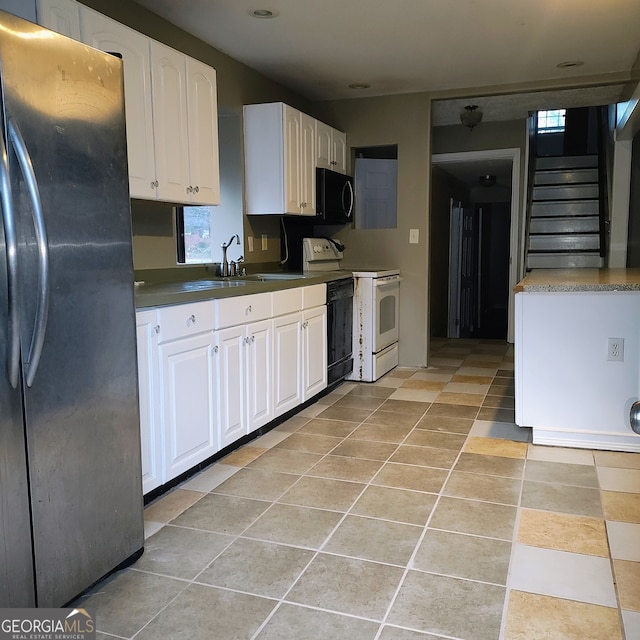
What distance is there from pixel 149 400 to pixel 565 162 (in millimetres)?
7058

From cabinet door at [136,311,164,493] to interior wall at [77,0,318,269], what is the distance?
37.9 inches

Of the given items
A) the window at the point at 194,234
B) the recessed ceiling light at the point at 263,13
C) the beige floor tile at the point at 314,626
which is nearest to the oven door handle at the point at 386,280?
the window at the point at 194,234

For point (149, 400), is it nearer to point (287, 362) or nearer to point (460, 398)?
point (287, 362)

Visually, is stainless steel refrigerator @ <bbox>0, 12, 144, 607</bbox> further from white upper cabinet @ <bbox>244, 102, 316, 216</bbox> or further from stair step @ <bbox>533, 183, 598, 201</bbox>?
stair step @ <bbox>533, 183, 598, 201</bbox>

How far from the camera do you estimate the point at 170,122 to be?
112 inches

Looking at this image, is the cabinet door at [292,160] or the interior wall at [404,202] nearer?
the cabinet door at [292,160]

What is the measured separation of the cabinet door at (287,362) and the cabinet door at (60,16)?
170 cm

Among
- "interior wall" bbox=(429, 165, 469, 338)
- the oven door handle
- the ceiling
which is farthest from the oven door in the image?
"interior wall" bbox=(429, 165, 469, 338)

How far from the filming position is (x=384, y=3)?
3039 millimetres

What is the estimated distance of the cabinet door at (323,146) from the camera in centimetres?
454

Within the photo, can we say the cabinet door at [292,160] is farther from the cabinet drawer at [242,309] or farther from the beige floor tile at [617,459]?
the beige floor tile at [617,459]

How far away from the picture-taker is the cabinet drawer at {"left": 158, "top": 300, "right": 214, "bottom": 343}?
233cm

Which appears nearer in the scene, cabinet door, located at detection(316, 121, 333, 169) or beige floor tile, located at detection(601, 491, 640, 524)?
beige floor tile, located at detection(601, 491, 640, 524)

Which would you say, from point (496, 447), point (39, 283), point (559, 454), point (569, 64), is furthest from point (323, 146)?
point (39, 283)
